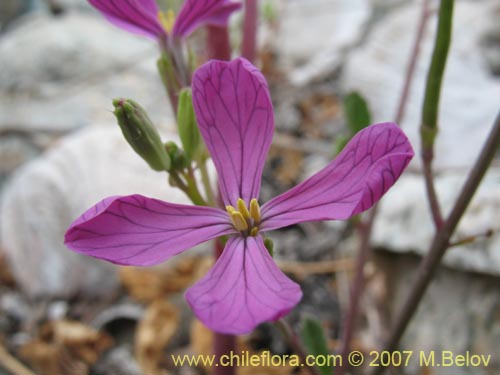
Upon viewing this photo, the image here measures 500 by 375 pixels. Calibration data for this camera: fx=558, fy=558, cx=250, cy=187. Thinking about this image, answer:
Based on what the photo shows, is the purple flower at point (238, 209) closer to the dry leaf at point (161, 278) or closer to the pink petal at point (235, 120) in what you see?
the pink petal at point (235, 120)

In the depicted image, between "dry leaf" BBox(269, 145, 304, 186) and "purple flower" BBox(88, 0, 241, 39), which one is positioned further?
"dry leaf" BBox(269, 145, 304, 186)

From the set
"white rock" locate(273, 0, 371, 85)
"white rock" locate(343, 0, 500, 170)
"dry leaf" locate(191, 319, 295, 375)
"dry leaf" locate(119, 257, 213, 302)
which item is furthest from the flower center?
"white rock" locate(273, 0, 371, 85)

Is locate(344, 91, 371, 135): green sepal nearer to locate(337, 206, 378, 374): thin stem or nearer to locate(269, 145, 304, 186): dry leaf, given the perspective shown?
locate(337, 206, 378, 374): thin stem

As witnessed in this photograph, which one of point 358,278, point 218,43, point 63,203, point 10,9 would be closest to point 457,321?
point 358,278

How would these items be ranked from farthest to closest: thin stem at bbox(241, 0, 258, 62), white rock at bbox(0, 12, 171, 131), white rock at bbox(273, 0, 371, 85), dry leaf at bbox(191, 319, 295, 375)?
white rock at bbox(273, 0, 371, 85) < white rock at bbox(0, 12, 171, 131) < dry leaf at bbox(191, 319, 295, 375) < thin stem at bbox(241, 0, 258, 62)

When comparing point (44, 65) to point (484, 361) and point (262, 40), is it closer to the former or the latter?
point (262, 40)

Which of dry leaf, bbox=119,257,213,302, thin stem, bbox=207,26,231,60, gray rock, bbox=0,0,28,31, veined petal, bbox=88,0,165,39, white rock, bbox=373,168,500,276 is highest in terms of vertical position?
gray rock, bbox=0,0,28,31

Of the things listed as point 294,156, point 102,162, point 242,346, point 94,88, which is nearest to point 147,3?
point 242,346

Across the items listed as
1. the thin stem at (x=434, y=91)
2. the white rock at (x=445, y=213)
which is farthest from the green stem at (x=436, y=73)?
the white rock at (x=445, y=213)
